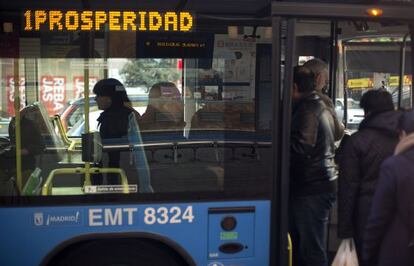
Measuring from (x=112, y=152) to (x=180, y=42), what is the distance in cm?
80

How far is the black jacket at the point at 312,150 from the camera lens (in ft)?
11.8

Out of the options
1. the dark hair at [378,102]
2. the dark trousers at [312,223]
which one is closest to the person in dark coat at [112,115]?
the dark trousers at [312,223]

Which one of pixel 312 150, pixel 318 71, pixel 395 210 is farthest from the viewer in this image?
pixel 318 71

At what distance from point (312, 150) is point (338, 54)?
1.57m

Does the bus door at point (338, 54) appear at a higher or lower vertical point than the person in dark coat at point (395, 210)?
higher

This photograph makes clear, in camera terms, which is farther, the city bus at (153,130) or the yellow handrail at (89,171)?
the yellow handrail at (89,171)

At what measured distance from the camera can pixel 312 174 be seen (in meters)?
→ 3.67

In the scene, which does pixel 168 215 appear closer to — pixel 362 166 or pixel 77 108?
pixel 77 108

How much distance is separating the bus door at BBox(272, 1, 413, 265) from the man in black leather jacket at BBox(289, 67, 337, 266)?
362 millimetres

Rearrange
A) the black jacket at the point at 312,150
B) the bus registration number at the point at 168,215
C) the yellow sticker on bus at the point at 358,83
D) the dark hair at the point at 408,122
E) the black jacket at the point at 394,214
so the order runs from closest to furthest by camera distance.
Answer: the black jacket at the point at 394,214, the dark hair at the point at 408,122, the bus registration number at the point at 168,215, the black jacket at the point at 312,150, the yellow sticker on bus at the point at 358,83

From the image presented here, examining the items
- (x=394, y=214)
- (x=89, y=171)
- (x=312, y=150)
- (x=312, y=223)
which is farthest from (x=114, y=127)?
(x=394, y=214)

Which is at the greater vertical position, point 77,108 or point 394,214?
point 77,108

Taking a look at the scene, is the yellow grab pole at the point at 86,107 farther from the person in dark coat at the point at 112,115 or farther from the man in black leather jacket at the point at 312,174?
the man in black leather jacket at the point at 312,174

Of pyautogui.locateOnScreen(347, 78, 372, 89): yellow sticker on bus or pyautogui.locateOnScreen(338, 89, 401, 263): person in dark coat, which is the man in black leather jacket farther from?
pyautogui.locateOnScreen(347, 78, 372, 89): yellow sticker on bus
